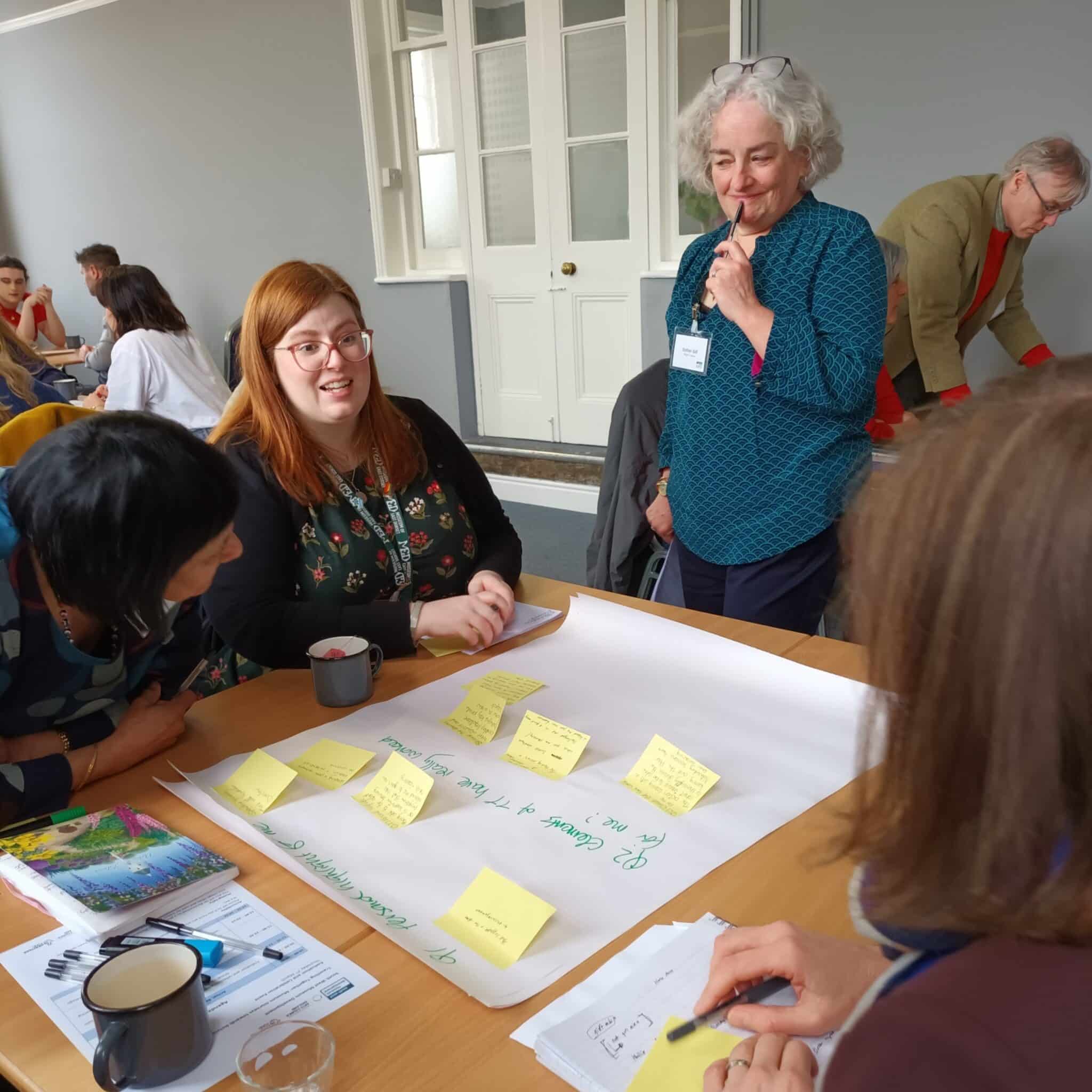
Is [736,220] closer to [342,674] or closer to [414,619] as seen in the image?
[414,619]

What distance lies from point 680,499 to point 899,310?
1.46m

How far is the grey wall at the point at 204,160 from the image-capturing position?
493 cm

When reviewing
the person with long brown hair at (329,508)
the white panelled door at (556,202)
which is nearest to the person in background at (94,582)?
the person with long brown hair at (329,508)

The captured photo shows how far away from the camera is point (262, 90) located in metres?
5.19

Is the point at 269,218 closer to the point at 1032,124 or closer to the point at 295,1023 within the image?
the point at 1032,124

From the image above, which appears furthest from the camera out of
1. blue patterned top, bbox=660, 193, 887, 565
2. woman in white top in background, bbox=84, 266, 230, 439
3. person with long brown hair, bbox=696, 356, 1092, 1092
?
woman in white top in background, bbox=84, 266, 230, 439

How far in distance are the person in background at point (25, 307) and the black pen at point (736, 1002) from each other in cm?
595

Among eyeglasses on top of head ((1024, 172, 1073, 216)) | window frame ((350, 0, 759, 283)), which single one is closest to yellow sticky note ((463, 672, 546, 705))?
eyeglasses on top of head ((1024, 172, 1073, 216))

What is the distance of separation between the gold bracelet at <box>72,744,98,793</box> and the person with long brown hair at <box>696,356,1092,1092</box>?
922 mm

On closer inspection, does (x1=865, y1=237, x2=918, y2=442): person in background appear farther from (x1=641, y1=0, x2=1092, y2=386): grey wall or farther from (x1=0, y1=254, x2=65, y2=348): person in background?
(x1=0, y1=254, x2=65, y2=348): person in background

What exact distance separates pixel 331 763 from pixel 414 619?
37cm

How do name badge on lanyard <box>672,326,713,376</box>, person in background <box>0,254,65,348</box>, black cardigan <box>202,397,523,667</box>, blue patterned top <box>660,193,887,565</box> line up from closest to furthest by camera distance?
black cardigan <box>202,397,523,667</box>
blue patterned top <box>660,193,887,565</box>
name badge on lanyard <box>672,326,713,376</box>
person in background <box>0,254,65,348</box>

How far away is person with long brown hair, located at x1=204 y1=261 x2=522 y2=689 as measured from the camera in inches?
57.7

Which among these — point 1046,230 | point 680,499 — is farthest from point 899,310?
point 680,499
